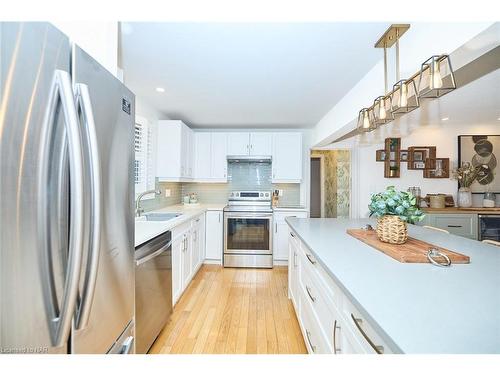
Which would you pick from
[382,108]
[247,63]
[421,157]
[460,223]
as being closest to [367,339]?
[382,108]

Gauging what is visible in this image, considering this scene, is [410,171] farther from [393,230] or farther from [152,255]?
[152,255]

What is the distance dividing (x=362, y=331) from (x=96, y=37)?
5.16ft

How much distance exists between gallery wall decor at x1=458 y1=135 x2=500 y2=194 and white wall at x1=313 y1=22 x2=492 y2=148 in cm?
300

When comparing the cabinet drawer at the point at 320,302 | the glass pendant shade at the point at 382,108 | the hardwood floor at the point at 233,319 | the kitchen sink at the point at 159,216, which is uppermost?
the glass pendant shade at the point at 382,108

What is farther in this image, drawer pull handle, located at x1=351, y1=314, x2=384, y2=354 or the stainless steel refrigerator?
drawer pull handle, located at x1=351, y1=314, x2=384, y2=354

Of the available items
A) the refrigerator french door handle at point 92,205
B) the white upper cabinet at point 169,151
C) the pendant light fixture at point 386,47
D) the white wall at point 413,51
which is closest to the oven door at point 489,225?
the white wall at point 413,51

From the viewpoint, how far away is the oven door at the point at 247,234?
3.76m

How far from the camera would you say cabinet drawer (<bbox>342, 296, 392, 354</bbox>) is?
77 cm

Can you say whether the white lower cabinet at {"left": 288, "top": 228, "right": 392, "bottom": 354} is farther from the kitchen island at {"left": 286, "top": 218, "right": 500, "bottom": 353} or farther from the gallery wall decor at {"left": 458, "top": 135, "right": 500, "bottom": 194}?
the gallery wall decor at {"left": 458, "top": 135, "right": 500, "bottom": 194}

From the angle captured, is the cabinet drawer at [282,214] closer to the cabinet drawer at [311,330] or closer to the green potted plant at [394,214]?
the cabinet drawer at [311,330]

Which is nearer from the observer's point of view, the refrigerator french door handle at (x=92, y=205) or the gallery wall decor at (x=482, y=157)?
the refrigerator french door handle at (x=92, y=205)

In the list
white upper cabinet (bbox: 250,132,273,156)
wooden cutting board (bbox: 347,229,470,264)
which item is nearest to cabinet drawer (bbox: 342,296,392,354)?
wooden cutting board (bbox: 347,229,470,264)

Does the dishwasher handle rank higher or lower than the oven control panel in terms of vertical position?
lower

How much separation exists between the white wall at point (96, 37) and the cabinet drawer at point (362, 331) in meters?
1.47
